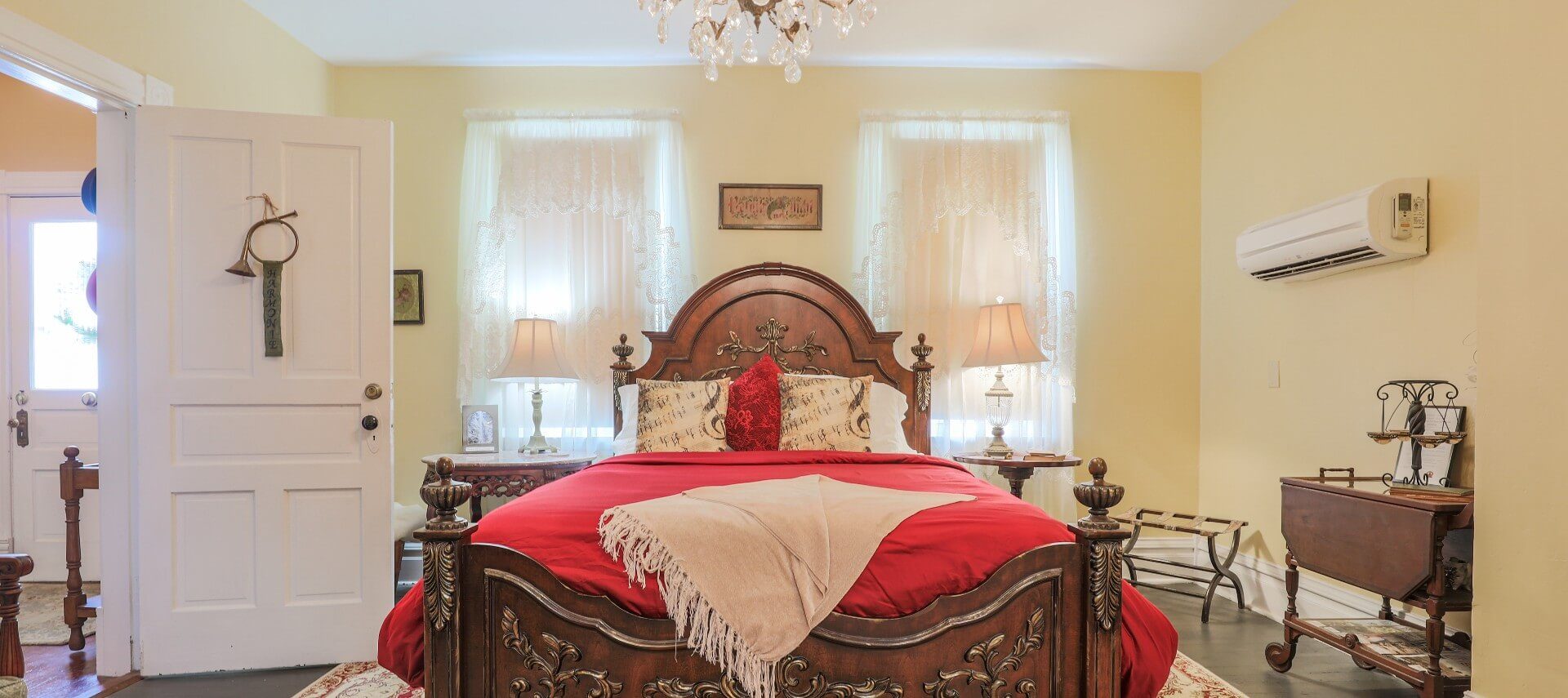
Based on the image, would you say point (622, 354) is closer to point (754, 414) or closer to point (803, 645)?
point (754, 414)

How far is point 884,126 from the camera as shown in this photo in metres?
4.27

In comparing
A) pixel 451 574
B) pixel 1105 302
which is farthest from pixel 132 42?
pixel 1105 302

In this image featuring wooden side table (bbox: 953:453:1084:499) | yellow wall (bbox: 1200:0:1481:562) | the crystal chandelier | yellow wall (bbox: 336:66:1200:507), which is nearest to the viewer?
the crystal chandelier

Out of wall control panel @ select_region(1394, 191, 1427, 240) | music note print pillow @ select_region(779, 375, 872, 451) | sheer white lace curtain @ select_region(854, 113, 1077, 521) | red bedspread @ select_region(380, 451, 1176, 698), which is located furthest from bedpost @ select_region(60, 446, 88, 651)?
wall control panel @ select_region(1394, 191, 1427, 240)

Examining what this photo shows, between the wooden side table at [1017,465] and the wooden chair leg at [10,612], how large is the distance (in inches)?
130

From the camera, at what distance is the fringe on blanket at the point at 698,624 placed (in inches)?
73.8

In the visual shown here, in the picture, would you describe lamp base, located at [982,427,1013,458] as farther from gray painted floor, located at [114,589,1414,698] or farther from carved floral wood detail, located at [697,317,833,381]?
gray painted floor, located at [114,589,1414,698]

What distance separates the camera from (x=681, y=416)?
3582 mm

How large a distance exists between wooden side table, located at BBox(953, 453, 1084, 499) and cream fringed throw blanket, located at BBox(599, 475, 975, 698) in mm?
1798

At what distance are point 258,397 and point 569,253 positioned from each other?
5.27 ft

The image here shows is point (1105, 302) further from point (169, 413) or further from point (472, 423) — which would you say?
point (169, 413)

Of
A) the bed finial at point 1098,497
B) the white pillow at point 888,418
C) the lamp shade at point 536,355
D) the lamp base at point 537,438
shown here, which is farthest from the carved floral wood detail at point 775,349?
the bed finial at point 1098,497

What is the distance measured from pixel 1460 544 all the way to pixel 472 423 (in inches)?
156

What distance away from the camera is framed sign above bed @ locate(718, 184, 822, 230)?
4.27 meters
